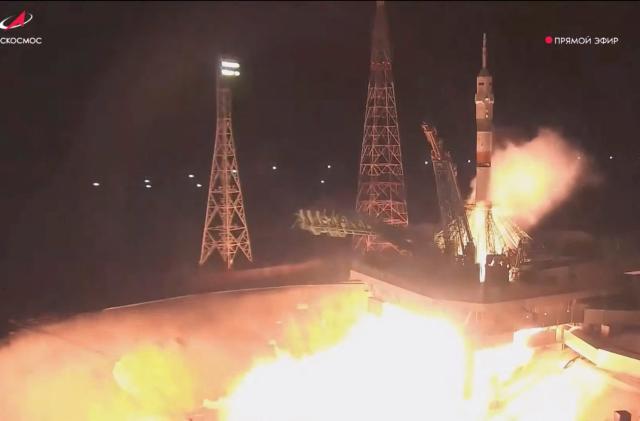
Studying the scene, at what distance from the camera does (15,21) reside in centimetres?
1919

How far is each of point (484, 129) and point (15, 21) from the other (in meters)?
16.1

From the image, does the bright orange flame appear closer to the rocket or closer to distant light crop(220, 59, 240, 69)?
the rocket

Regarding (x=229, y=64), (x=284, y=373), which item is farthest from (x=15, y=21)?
(x=284, y=373)

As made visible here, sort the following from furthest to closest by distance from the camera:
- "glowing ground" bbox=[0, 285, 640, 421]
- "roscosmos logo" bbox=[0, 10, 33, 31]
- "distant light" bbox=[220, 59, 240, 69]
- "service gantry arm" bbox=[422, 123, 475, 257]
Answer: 1. "distant light" bbox=[220, 59, 240, 69]
2. "roscosmos logo" bbox=[0, 10, 33, 31]
3. "service gantry arm" bbox=[422, 123, 475, 257]
4. "glowing ground" bbox=[0, 285, 640, 421]

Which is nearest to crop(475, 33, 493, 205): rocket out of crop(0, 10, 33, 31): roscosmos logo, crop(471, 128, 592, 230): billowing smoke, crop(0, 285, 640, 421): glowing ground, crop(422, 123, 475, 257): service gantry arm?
crop(422, 123, 475, 257): service gantry arm

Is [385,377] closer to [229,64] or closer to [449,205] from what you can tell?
[449,205]

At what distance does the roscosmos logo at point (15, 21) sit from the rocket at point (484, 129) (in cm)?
1512

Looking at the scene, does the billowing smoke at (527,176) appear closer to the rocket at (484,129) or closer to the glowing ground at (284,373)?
the rocket at (484,129)

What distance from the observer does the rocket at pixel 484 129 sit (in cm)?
1603

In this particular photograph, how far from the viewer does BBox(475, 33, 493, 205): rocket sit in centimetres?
1603

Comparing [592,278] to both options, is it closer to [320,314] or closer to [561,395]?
[561,395]

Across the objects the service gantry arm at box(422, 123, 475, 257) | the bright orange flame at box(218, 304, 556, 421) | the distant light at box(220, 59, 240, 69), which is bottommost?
the bright orange flame at box(218, 304, 556, 421)

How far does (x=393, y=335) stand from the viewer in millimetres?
16578

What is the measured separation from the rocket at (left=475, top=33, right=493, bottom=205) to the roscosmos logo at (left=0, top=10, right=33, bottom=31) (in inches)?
595
